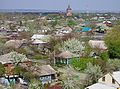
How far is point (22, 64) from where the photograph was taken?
78.0 feet

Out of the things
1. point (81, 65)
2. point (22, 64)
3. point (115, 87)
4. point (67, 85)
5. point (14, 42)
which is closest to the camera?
point (115, 87)

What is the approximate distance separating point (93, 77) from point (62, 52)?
1130 cm

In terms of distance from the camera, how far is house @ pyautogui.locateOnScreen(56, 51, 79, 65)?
1141 inches

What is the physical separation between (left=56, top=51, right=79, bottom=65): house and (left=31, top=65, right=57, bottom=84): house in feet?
21.0

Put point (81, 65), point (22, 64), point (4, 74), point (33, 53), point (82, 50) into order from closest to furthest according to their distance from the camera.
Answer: point (4, 74), point (22, 64), point (81, 65), point (82, 50), point (33, 53)

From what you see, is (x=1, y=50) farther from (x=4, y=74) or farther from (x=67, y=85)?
(x=67, y=85)

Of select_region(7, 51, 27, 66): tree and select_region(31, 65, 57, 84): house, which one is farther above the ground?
select_region(7, 51, 27, 66): tree

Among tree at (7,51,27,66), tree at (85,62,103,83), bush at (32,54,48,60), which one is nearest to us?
tree at (85,62,103,83)

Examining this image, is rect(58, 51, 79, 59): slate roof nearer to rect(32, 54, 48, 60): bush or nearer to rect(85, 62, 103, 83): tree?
rect(32, 54, 48, 60): bush

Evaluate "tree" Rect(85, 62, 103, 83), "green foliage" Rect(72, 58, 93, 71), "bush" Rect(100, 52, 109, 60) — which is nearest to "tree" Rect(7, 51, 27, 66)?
"green foliage" Rect(72, 58, 93, 71)

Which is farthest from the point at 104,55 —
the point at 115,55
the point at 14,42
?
the point at 14,42

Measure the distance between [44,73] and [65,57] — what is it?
750 centimetres

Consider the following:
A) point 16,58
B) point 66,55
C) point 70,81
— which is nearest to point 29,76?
point 70,81

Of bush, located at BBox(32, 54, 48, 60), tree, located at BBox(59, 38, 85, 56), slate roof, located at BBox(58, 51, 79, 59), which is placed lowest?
bush, located at BBox(32, 54, 48, 60)
